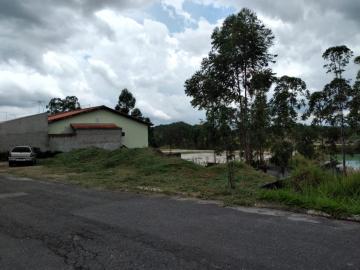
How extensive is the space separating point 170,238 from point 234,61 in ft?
71.7

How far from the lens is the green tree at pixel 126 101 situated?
51250mm

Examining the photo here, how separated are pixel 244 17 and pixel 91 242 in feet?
78.2

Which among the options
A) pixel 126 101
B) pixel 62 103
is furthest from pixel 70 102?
pixel 126 101

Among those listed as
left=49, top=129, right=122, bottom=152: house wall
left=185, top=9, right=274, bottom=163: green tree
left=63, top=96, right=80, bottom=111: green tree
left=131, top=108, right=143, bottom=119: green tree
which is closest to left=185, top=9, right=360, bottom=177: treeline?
left=185, top=9, right=274, bottom=163: green tree

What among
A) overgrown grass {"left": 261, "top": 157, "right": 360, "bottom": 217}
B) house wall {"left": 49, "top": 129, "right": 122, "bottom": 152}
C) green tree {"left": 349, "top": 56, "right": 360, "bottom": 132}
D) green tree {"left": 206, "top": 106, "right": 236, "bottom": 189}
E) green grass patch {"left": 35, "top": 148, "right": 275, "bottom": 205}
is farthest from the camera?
house wall {"left": 49, "top": 129, "right": 122, "bottom": 152}

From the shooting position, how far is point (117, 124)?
125 feet

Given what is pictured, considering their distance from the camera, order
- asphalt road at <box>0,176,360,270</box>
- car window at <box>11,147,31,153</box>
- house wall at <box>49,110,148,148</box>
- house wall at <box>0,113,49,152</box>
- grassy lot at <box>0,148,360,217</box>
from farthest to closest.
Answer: house wall at <box>49,110,148,148</box> < house wall at <box>0,113,49,152</box> < car window at <box>11,147,31,153</box> < grassy lot at <box>0,148,360,217</box> < asphalt road at <box>0,176,360,270</box>

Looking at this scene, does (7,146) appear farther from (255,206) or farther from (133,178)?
(255,206)

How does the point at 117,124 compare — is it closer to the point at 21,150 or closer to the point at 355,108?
the point at 21,150

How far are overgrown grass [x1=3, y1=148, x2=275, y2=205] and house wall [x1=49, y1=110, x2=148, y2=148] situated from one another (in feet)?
35.2

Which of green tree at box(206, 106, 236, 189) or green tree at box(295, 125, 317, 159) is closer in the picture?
green tree at box(206, 106, 236, 189)

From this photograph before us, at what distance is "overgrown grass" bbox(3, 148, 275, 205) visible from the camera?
9805mm

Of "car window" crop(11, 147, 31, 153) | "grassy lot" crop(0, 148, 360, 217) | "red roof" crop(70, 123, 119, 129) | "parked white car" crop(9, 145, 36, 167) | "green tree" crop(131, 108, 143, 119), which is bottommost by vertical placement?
"grassy lot" crop(0, 148, 360, 217)

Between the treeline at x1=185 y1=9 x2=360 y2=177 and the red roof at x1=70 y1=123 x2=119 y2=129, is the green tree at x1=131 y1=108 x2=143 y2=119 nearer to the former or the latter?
the red roof at x1=70 y1=123 x2=119 y2=129
